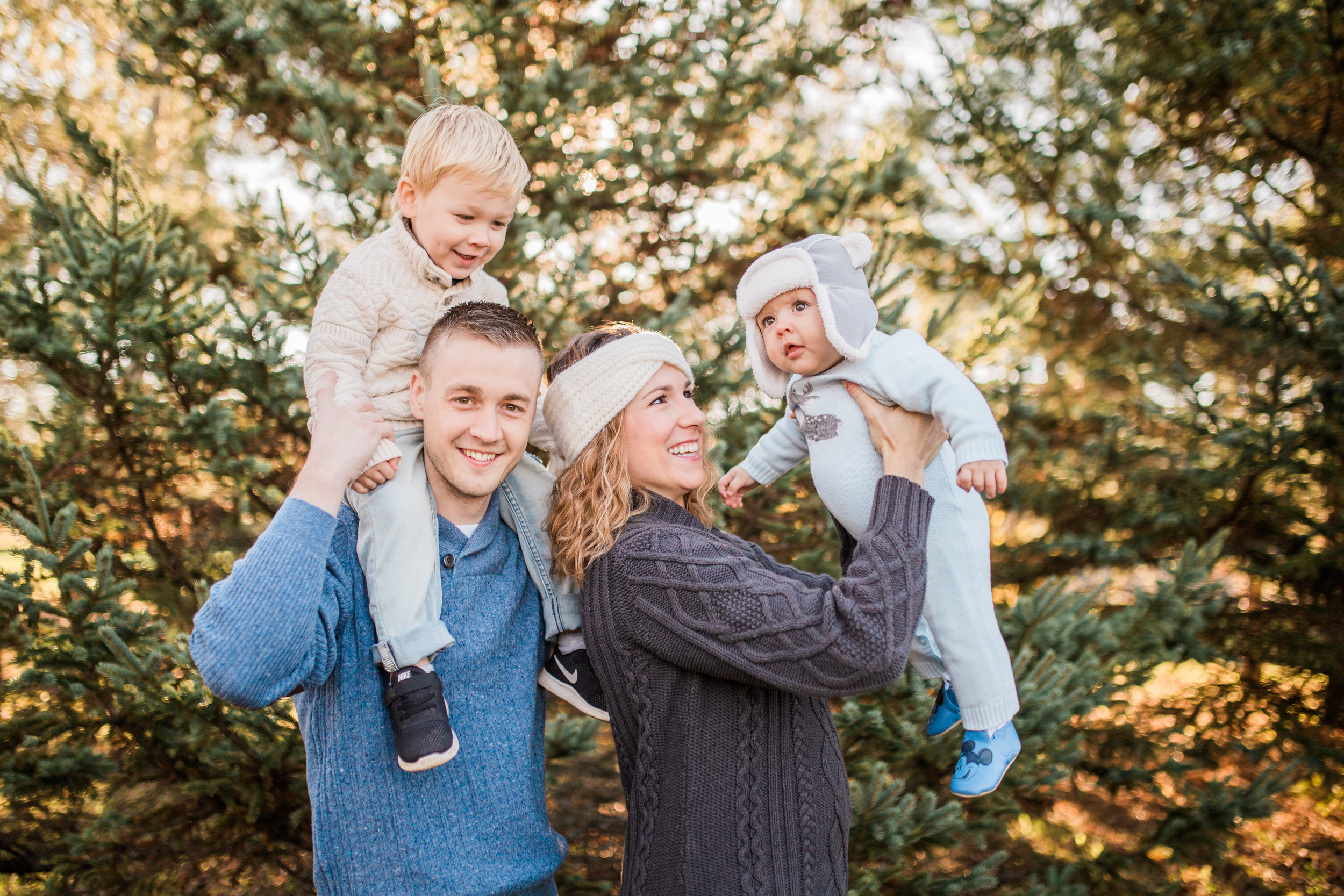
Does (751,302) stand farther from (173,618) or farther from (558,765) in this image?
(558,765)

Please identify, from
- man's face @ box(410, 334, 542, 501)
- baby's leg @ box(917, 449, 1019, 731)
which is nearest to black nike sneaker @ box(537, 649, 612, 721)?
man's face @ box(410, 334, 542, 501)

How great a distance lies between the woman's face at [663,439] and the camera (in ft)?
6.78

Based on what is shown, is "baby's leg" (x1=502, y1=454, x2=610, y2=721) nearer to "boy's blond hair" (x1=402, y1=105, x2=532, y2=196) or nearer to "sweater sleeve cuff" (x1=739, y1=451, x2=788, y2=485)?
"sweater sleeve cuff" (x1=739, y1=451, x2=788, y2=485)

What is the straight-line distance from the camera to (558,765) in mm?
4359

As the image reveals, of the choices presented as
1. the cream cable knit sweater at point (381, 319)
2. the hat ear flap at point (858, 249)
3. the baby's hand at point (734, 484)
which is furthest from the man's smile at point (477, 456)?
the hat ear flap at point (858, 249)

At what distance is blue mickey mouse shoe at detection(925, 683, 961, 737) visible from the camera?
2.16 m

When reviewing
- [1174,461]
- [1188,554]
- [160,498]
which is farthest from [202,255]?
[1174,461]

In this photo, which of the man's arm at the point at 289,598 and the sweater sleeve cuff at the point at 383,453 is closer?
the man's arm at the point at 289,598

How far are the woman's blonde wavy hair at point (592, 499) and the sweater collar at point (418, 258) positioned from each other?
43cm

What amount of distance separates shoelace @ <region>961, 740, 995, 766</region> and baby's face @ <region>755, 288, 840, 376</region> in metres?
1.08

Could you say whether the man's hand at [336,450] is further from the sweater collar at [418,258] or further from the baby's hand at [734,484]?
the baby's hand at [734,484]

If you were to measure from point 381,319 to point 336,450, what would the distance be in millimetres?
608

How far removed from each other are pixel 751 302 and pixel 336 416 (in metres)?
1.14

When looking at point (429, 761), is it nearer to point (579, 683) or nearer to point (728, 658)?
point (579, 683)
